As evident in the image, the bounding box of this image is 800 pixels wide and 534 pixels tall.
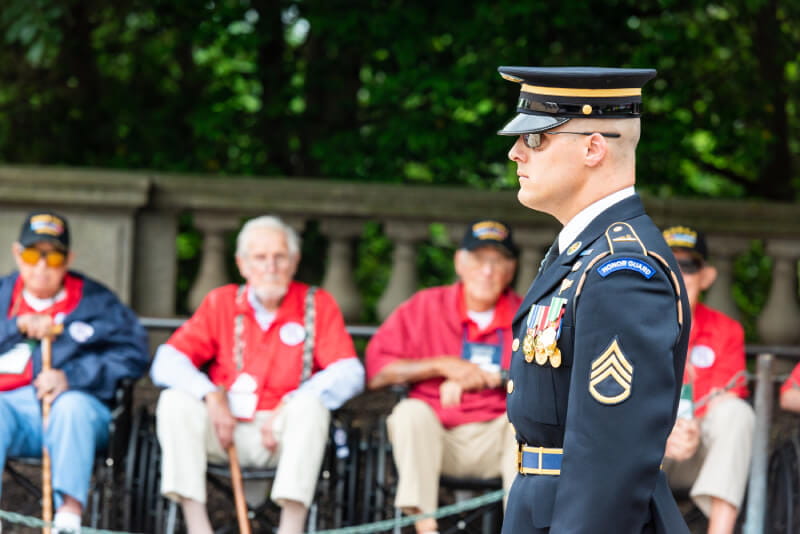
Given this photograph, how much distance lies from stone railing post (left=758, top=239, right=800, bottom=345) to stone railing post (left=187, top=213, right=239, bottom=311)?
2852mm

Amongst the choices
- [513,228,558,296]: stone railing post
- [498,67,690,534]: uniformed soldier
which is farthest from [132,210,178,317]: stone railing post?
[498,67,690,534]: uniformed soldier

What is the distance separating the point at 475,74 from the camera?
7.23 meters

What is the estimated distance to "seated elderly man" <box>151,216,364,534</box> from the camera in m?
4.81

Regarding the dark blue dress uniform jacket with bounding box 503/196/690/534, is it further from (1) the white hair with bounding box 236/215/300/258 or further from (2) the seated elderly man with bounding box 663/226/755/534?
(1) the white hair with bounding box 236/215/300/258

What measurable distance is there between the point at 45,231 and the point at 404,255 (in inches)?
79.5

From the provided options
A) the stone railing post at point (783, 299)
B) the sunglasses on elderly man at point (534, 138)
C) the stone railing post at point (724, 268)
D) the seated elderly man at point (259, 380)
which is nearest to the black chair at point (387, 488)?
the seated elderly man at point (259, 380)

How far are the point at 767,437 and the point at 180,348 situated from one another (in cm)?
239

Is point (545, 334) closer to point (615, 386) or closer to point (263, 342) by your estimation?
point (615, 386)

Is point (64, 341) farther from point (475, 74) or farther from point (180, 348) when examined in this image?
point (475, 74)

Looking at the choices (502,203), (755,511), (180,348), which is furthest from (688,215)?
(180,348)

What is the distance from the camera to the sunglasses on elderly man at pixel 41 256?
17.5ft

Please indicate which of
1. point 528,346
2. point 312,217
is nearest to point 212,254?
point 312,217

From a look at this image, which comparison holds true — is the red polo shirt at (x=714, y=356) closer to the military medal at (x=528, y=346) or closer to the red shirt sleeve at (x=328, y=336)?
the red shirt sleeve at (x=328, y=336)

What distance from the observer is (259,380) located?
5.23 m
